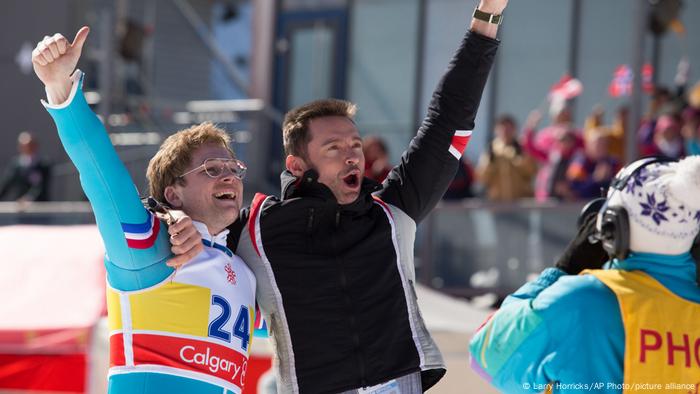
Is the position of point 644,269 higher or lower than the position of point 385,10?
lower

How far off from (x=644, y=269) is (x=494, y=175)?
6270 millimetres

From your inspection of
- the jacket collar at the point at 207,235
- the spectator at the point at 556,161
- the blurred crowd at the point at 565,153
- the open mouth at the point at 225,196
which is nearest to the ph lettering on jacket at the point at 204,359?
the jacket collar at the point at 207,235

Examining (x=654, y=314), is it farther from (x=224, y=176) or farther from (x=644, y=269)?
(x=224, y=176)

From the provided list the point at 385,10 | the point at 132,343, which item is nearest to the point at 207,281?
the point at 132,343

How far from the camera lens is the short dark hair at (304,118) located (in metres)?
3.59

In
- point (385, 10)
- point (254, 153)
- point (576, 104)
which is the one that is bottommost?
point (254, 153)

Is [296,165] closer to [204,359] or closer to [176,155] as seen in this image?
[176,155]

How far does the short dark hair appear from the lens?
3.59 metres

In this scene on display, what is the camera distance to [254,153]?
12.4 metres

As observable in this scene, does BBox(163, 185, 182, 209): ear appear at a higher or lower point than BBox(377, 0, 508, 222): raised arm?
lower

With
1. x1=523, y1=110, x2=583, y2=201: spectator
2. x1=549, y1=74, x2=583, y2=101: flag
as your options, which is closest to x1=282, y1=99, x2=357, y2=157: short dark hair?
x1=523, y1=110, x2=583, y2=201: spectator

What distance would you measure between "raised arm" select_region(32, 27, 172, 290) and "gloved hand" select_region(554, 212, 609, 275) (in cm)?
121

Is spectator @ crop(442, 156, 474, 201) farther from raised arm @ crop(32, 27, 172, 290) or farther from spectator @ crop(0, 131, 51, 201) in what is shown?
raised arm @ crop(32, 27, 172, 290)

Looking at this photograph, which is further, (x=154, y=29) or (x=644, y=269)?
(x=154, y=29)
